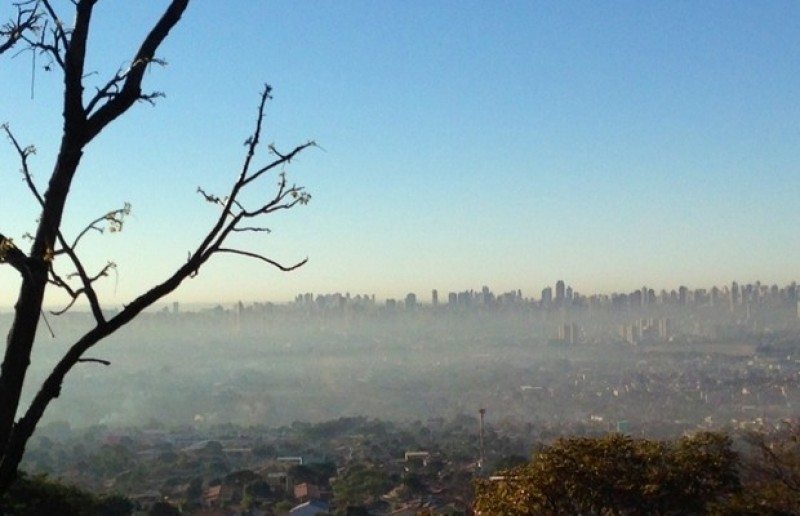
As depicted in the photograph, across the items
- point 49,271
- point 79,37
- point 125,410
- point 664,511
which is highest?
point 79,37

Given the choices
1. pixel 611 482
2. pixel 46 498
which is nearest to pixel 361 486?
pixel 46 498

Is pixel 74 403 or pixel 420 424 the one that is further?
pixel 74 403

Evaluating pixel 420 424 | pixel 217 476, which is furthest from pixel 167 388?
pixel 217 476

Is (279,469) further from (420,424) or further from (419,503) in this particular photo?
(420,424)

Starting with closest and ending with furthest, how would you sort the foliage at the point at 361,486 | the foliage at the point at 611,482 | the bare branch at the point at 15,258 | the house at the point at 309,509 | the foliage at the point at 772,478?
the bare branch at the point at 15,258
the foliage at the point at 611,482
the foliage at the point at 772,478
the house at the point at 309,509
the foliage at the point at 361,486

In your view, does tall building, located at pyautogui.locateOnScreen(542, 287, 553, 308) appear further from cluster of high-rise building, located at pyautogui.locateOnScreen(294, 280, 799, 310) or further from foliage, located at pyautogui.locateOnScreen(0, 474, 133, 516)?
foliage, located at pyautogui.locateOnScreen(0, 474, 133, 516)

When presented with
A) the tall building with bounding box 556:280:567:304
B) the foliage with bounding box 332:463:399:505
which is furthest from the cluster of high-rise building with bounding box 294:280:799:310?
the foliage with bounding box 332:463:399:505

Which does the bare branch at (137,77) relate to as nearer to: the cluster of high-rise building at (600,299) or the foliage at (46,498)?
the foliage at (46,498)

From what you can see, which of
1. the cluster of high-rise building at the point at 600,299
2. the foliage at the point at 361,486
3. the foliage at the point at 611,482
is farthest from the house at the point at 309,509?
the cluster of high-rise building at the point at 600,299
